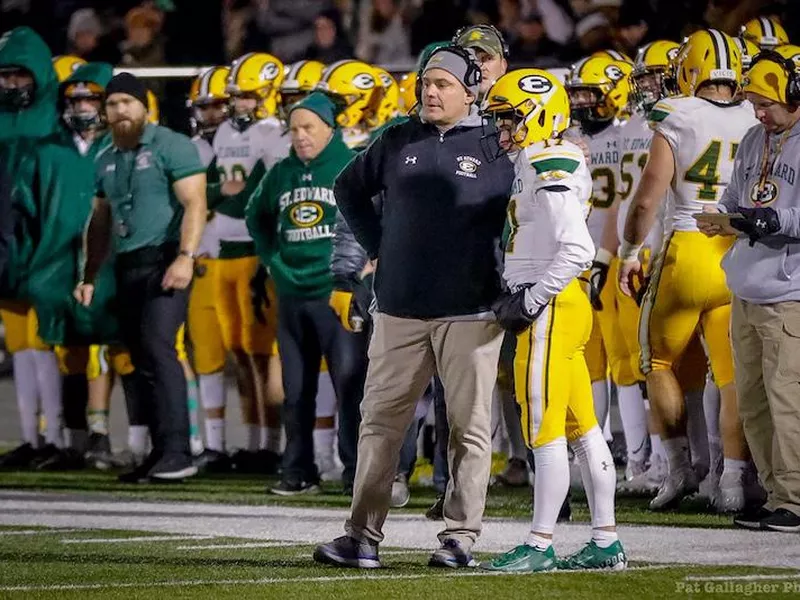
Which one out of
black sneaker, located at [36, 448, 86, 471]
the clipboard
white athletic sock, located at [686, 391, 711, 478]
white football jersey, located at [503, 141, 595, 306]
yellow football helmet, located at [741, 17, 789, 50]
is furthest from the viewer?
black sneaker, located at [36, 448, 86, 471]

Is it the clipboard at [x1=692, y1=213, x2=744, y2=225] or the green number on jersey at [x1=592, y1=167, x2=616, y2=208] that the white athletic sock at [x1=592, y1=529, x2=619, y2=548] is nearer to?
the clipboard at [x1=692, y1=213, x2=744, y2=225]

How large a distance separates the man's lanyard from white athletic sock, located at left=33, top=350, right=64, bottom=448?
5.47 meters

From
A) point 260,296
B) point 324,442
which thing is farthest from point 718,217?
point 260,296

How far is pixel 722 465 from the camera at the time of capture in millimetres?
9711

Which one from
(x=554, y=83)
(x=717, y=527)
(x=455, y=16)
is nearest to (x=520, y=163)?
(x=554, y=83)

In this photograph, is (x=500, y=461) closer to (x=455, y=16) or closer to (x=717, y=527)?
(x=717, y=527)

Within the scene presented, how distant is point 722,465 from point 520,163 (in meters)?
2.88

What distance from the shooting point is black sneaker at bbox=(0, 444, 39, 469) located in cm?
1245

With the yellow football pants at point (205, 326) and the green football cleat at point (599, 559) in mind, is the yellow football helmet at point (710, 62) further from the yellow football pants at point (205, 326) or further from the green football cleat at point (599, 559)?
the yellow football pants at point (205, 326)

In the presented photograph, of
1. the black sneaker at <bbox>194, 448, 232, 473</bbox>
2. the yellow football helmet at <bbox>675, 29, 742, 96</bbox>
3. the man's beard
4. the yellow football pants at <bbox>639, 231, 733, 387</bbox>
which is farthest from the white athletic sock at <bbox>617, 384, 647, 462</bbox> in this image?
the man's beard

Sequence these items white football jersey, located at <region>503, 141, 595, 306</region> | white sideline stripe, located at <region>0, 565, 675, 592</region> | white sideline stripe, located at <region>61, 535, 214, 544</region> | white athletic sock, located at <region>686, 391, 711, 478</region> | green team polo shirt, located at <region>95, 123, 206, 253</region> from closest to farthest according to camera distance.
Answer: white sideline stripe, located at <region>0, 565, 675, 592</region>
white football jersey, located at <region>503, 141, 595, 306</region>
white sideline stripe, located at <region>61, 535, 214, 544</region>
white athletic sock, located at <region>686, 391, 711, 478</region>
green team polo shirt, located at <region>95, 123, 206, 253</region>

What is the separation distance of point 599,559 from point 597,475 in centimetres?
31

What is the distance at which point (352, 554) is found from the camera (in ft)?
24.8

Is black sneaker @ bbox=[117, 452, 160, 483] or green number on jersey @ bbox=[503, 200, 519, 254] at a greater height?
green number on jersey @ bbox=[503, 200, 519, 254]
